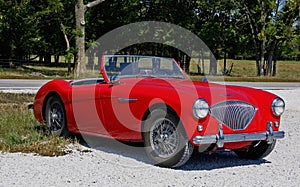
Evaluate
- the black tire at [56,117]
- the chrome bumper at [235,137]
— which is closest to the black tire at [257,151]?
the chrome bumper at [235,137]

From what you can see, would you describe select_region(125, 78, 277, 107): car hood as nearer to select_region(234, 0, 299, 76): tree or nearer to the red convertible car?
the red convertible car

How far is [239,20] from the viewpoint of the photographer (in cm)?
4450

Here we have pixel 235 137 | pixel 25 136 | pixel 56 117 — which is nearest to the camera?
pixel 235 137

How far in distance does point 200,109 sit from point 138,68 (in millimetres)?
1968

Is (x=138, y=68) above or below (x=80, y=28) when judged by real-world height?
below

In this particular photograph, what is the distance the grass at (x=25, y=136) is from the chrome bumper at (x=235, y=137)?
7.62 feet

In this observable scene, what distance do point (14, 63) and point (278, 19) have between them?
78.5ft

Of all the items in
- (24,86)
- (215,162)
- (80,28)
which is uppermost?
(80,28)

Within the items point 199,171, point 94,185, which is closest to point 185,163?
point 199,171

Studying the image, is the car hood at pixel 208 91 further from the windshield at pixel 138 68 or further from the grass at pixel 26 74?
the grass at pixel 26 74

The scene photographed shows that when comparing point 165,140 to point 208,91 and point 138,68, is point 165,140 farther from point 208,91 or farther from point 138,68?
point 138,68

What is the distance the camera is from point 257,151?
288 inches

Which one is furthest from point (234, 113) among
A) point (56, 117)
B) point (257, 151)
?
point (56, 117)

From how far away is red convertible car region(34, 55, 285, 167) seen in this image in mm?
6203
